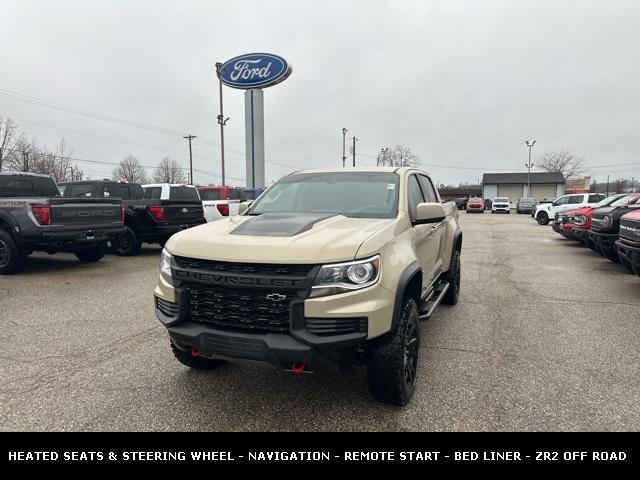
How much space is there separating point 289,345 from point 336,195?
1759 millimetres

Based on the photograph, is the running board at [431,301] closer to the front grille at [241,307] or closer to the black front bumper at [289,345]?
the black front bumper at [289,345]

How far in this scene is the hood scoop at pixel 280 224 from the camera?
280cm

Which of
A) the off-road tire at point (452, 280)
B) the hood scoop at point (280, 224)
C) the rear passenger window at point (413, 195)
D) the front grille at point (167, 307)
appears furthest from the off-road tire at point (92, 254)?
the rear passenger window at point (413, 195)

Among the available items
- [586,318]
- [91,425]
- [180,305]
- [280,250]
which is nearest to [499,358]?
[586,318]

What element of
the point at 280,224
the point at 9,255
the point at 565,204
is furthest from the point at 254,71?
the point at 280,224

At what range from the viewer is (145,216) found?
981 cm

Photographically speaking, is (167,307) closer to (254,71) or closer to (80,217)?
(80,217)

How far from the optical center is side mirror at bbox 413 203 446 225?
10.9ft

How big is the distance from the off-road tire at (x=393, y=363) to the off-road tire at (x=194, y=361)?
1339 mm

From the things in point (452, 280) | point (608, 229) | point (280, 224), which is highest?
point (280, 224)

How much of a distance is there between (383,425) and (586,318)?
3.89m

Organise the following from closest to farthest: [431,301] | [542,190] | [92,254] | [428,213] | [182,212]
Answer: [428,213] < [431,301] < [92,254] < [182,212] < [542,190]

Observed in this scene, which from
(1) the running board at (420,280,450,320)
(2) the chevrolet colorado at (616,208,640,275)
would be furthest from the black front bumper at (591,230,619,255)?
(1) the running board at (420,280,450,320)

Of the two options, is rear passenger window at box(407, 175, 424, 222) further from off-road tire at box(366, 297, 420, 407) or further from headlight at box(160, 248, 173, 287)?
headlight at box(160, 248, 173, 287)
